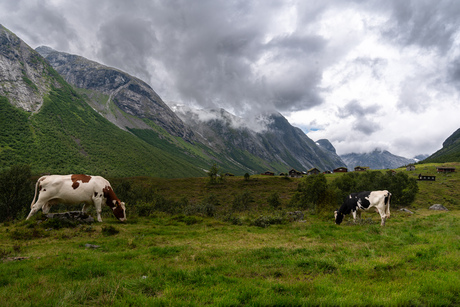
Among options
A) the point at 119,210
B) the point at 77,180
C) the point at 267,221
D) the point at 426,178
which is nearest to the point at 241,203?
the point at 267,221

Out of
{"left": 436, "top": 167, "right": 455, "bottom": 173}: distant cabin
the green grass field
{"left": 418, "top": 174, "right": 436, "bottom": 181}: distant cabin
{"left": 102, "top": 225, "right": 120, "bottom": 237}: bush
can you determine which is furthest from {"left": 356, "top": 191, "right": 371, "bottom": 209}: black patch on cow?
{"left": 436, "top": 167, "right": 455, "bottom": 173}: distant cabin

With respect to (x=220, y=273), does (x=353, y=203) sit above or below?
above

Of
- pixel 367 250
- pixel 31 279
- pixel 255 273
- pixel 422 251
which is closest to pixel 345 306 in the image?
pixel 255 273

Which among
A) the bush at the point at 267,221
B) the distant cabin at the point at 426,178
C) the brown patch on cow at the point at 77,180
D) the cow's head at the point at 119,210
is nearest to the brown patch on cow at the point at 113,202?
the cow's head at the point at 119,210

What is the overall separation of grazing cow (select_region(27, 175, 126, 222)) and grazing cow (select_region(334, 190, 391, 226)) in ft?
75.0

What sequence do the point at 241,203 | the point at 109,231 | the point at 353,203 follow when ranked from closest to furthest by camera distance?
the point at 109,231 < the point at 353,203 < the point at 241,203

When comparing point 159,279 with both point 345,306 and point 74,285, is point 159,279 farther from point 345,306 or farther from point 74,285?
point 345,306

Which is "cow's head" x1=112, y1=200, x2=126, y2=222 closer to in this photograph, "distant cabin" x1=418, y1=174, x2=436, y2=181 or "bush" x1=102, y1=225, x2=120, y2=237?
"bush" x1=102, y1=225, x2=120, y2=237

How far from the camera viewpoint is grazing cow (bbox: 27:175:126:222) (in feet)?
51.1

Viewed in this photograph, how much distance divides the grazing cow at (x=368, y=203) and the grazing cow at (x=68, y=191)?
75.0 ft

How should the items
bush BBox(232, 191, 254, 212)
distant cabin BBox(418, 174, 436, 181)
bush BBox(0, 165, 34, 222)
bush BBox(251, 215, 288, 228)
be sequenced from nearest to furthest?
bush BBox(251, 215, 288, 228), bush BBox(0, 165, 34, 222), bush BBox(232, 191, 254, 212), distant cabin BBox(418, 174, 436, 181)

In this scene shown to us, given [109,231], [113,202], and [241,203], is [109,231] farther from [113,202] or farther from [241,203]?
[241,203]

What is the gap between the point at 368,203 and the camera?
19688mm

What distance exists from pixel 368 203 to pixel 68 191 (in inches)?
1045
